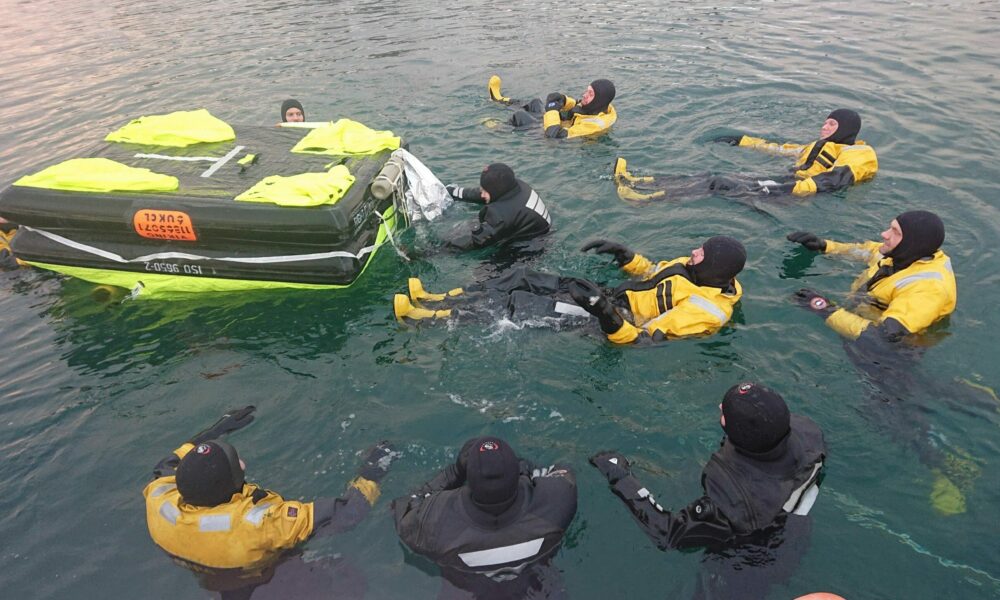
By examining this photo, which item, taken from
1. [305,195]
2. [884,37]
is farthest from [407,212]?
[884,37]

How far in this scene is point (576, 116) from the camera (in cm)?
1055

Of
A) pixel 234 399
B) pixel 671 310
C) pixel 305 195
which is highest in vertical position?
pixel 305 195

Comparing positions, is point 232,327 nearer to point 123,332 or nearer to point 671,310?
point 123,332

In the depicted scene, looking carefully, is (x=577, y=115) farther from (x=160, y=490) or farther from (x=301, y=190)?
(x=160, y=490)

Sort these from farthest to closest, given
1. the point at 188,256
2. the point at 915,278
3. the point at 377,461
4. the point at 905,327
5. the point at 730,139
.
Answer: the point at 730,139 → the point at 188,256 → the point at 915,278 → the point at 905,327 → the point at 377,461

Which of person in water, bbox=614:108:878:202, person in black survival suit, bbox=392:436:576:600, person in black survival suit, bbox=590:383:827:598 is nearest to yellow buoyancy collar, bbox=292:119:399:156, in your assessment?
person in water, bbox=614:108:878:202

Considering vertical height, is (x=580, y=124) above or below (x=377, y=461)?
above

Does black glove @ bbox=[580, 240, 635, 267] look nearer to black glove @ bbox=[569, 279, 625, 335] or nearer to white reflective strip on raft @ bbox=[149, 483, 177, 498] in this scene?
black glove @ bbox=[569, 279, 625, 335]

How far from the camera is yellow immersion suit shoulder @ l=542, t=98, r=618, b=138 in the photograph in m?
10.4

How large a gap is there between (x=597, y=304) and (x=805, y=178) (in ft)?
15.6

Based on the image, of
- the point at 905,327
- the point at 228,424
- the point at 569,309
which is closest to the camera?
the point at 228,424

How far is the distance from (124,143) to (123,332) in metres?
2.69

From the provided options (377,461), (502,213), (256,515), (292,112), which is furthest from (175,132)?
(256,515)

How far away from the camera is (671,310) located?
5.88m
